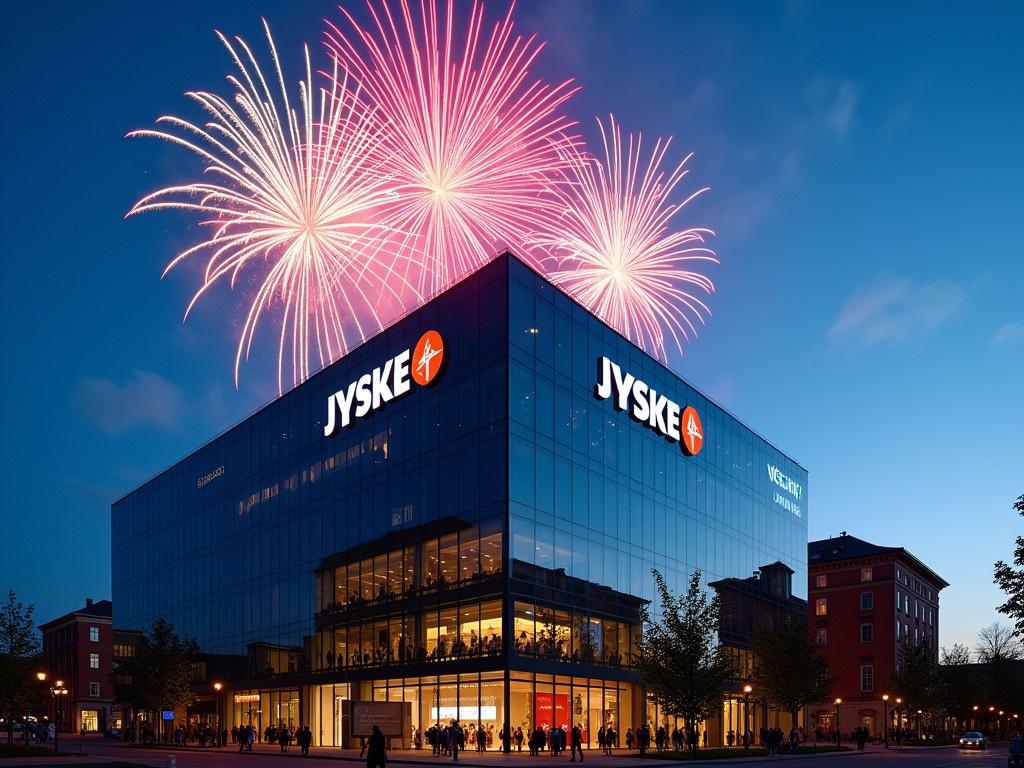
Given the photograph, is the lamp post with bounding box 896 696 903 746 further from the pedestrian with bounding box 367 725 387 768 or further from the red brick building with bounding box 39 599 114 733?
the red brick building with bounding box 39 599 114 733

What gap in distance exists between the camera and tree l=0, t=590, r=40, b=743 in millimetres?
59178

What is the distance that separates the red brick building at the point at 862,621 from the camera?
4146 inches

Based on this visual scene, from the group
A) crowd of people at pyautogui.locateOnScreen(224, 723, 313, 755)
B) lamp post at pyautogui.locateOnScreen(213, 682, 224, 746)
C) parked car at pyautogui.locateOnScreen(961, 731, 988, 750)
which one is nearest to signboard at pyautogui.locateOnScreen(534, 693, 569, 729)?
crowd of people at pyautogui.locateOnScreen(224, 723, 313, 755)

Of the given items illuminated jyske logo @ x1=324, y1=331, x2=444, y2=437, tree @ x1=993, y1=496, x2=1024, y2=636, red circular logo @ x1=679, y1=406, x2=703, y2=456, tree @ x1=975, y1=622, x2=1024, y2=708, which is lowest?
tree @ x1=975, y1=622, x2=1024, y2=708

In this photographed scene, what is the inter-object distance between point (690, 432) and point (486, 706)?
2750 centimetres

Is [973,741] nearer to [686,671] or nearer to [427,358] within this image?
[686,671]

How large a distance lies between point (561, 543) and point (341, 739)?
19.9 meters

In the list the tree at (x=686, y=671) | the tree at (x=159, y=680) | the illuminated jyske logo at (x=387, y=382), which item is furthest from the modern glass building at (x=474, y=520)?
the tree at (x=686, y=671)

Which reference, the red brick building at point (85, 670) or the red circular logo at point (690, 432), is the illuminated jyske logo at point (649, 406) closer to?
the red circular logo at point (690, 432)

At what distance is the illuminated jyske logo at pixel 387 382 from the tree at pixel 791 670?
3088 cm

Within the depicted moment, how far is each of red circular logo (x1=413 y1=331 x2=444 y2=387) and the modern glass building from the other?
0.18 metres

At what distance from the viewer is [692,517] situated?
67812 mm

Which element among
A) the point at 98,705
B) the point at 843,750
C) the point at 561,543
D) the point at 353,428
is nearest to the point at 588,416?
the point at 561,543

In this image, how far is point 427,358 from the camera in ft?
181
